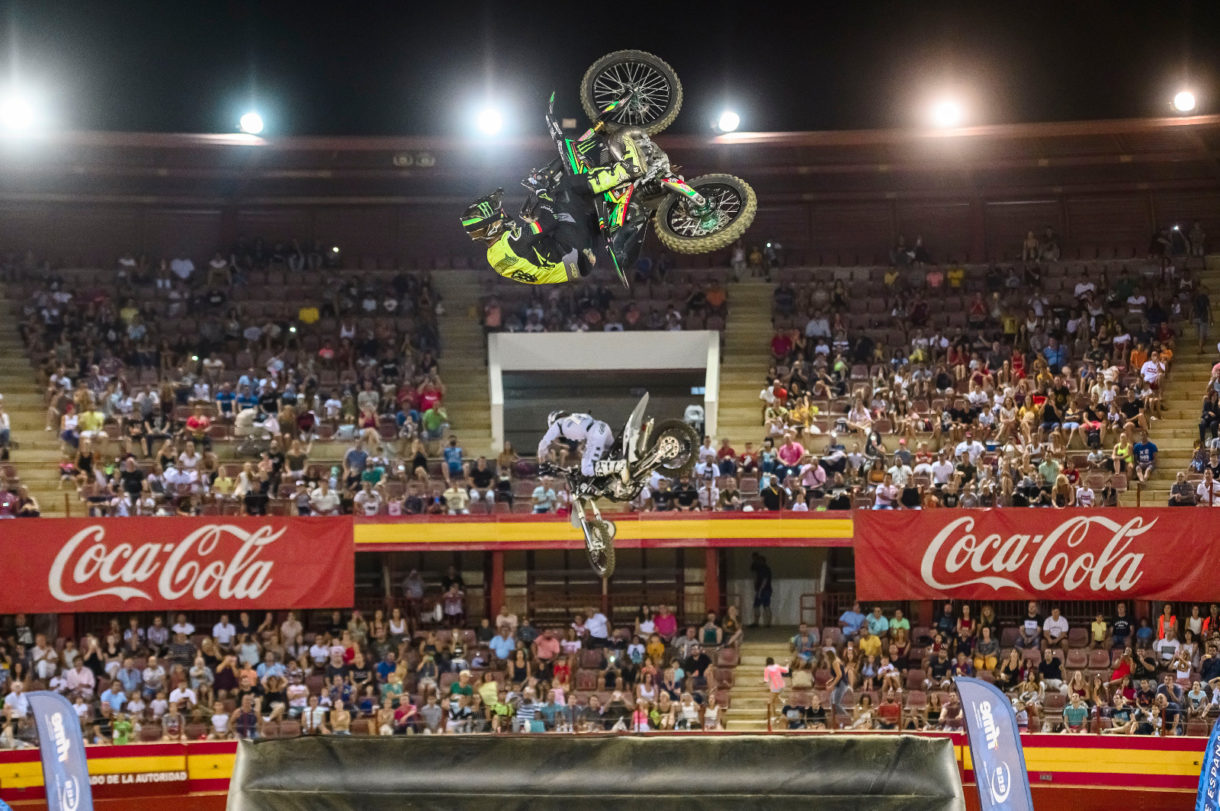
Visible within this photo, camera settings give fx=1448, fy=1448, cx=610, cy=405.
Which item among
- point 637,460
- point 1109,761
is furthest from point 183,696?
point 1109,761

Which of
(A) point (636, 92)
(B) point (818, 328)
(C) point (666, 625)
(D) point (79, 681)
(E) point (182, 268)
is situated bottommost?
(D) point (79, 681)

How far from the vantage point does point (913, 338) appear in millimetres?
25359

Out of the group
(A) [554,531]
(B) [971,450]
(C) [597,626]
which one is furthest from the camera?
(B) [971,450]

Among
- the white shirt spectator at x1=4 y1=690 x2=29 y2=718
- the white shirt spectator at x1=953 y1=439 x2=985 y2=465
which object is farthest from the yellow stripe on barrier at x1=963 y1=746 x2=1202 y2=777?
the white shirt spectator at x1=4 y1=690 x2=29 y2=718

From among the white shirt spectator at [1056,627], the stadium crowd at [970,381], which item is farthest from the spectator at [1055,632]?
the stadium crowd at [970,381]

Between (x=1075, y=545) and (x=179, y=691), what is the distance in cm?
1206

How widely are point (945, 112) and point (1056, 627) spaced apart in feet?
30.5

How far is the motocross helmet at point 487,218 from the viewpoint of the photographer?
10609mm

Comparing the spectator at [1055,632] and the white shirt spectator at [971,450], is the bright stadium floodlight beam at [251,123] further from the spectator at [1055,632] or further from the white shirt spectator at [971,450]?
the spectator at [1055,632]

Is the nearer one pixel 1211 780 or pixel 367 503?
Answer: pixel 1211 780

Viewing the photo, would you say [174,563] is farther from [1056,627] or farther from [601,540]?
[1056,627]

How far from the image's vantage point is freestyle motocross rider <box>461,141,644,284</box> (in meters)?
10.7

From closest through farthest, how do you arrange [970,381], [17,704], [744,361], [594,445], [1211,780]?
[594,445], [1211,780], [17,704], [970,381], [744,361]

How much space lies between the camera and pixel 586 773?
25.9 feet
